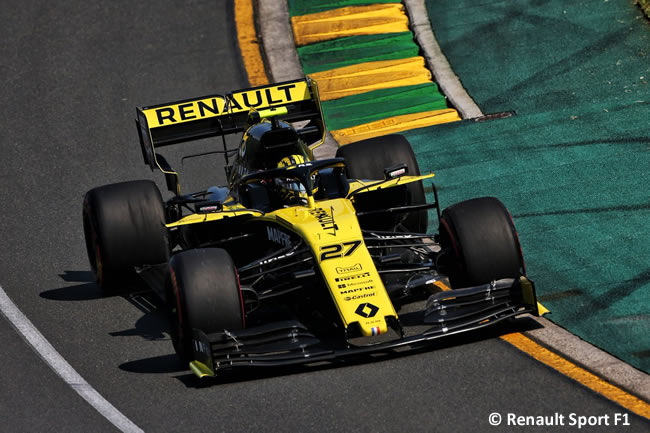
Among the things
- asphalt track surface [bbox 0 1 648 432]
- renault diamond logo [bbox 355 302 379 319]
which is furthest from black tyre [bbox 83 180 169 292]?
renault diamond logo [bbox 355 302 379 319]

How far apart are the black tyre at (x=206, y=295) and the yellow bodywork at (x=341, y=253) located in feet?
2.21

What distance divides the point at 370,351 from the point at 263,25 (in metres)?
9.65

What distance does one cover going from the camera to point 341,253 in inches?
323

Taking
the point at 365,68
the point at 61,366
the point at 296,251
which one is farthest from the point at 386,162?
the point at 365,68

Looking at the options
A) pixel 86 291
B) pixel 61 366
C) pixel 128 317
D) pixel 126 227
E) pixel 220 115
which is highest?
pixel 220 115

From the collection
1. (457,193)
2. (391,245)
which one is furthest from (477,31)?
(391,245)

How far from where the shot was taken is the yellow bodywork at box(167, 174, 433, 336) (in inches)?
306

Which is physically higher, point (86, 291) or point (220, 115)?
point (220, 115)

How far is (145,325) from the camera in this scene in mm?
9312

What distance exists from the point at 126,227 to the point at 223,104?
6.24 ft

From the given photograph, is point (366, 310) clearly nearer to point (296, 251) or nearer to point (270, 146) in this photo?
point (296, 251)

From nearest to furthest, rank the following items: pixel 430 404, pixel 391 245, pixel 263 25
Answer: pixel 430 404 < pixel 391 245 < pixel 263 25

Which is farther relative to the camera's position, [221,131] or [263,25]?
[263,25]

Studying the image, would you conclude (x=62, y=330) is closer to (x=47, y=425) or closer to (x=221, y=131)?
(x=47, y=425)
